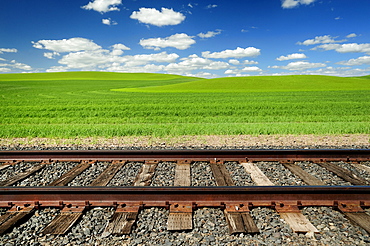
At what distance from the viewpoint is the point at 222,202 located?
3.85 meters

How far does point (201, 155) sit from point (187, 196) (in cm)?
226

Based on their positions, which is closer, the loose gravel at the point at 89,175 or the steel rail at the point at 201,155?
the loose gravel at the point at 89,175

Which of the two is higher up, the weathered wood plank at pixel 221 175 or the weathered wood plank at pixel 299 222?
the weathered wood plank at pixel 221 175

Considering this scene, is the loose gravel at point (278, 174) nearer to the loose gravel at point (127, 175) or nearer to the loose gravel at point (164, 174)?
the loose gravel at point (164, 174)

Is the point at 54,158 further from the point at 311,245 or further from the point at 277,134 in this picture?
the point at 277,134

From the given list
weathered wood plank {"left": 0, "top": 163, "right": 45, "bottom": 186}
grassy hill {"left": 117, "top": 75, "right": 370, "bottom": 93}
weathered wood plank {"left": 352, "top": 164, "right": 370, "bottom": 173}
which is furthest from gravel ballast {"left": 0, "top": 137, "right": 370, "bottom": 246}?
grassy hill {"left": 117, "top": 75, "right": 370, "bottom": 93}

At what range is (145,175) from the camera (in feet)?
17.0

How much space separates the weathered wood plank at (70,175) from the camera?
4.90 meters

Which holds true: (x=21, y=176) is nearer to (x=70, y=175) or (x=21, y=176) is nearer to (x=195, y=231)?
(x=70, y=175)

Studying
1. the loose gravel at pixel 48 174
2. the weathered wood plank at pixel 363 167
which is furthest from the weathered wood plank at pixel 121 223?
the weathered wood plank at pixel 363 167

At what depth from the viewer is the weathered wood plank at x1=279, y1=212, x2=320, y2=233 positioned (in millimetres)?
3262

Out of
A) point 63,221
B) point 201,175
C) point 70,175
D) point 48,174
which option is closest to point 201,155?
point 201,175

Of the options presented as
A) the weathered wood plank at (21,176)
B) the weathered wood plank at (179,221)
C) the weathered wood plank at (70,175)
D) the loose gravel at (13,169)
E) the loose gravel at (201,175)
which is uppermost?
the weathered wood plank at (179,221)

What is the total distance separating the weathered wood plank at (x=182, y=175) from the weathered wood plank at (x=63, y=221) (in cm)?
171
